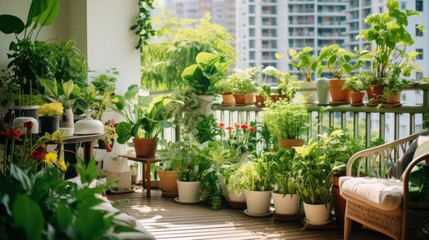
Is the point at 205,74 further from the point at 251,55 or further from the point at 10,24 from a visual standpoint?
the point at 251,55

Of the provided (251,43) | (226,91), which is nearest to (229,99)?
(226,91)

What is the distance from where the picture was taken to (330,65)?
4629mm

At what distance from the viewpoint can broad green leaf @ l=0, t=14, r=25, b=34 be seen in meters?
4.59

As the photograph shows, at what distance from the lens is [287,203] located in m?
4.36

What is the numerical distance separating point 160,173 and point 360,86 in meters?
2.20

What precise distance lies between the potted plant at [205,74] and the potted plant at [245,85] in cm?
28

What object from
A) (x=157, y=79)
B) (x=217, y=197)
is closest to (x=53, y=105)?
(x=217, y=197)

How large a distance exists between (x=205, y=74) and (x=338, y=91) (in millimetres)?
1605

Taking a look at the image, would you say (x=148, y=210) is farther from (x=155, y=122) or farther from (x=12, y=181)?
(x=12, y=181)

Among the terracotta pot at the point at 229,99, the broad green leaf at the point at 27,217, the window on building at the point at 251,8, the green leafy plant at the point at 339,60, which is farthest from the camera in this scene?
the window on building at the point at 251,8

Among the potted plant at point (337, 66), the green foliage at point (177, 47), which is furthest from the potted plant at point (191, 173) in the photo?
the green foliage at point (177, 47)

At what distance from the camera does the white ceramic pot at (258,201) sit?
4.52 meters

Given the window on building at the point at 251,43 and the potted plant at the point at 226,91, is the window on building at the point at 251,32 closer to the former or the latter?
the window on building at the point at 251,43

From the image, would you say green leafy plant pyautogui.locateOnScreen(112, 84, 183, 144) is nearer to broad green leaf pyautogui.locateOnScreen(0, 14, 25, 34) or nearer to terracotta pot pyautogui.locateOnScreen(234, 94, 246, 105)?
terracotta pot pyautogui.locateOnScreen(234, 94, 246, 105)
